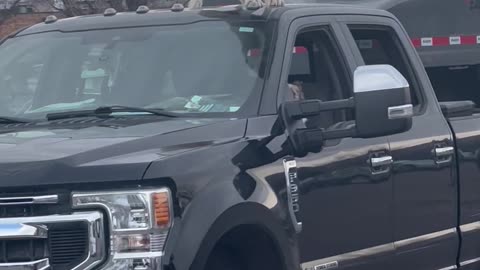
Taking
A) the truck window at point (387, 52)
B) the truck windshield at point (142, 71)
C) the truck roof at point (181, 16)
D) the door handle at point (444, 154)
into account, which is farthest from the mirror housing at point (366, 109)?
the truck window at point (387, 52)

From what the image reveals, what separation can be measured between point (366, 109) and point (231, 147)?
68cm

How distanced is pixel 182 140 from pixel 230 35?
3.72 ft

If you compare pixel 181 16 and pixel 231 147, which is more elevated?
pixel 181 16

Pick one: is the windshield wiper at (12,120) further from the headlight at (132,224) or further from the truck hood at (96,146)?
the headlight at (132,224)

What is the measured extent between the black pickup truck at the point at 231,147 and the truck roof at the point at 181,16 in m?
0.01

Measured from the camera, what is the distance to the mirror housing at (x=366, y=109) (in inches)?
215

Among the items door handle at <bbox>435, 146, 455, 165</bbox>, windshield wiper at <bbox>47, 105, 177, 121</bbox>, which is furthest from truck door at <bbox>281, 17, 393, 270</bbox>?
windshield wiper at <bbox>47, 105, 177, 121</bbox>

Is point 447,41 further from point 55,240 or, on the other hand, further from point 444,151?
point 55,240

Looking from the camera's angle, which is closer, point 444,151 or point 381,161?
point 381,161

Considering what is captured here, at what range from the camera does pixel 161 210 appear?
4648 millimetres

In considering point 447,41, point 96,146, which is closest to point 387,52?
point 96,146

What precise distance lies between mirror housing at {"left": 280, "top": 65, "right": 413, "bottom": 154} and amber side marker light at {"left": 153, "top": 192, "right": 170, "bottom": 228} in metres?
1.05

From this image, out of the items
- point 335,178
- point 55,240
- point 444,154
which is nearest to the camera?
point 55,240

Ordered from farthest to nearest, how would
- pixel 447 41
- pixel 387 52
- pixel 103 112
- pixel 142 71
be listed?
pixel 447 41 → pixel 387 52 → pixel 142 71 → pixel 103 112
